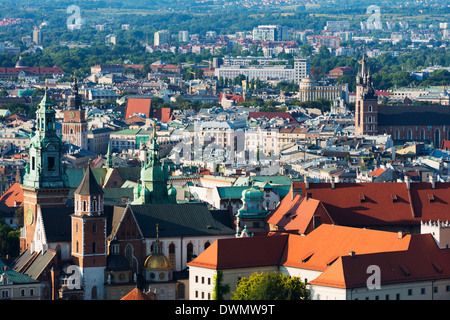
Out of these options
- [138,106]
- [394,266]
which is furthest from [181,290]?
[138,106]

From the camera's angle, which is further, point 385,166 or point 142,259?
point 385,166

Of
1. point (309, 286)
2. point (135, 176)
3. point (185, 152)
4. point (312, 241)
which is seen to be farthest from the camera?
point (185, 152)

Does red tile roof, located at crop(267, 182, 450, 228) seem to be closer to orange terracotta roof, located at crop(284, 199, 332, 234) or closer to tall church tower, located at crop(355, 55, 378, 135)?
orange terracotta roof, located at crop(284, 199, 332, 234)

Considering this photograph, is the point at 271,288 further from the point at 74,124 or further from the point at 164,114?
the point at 164,114
